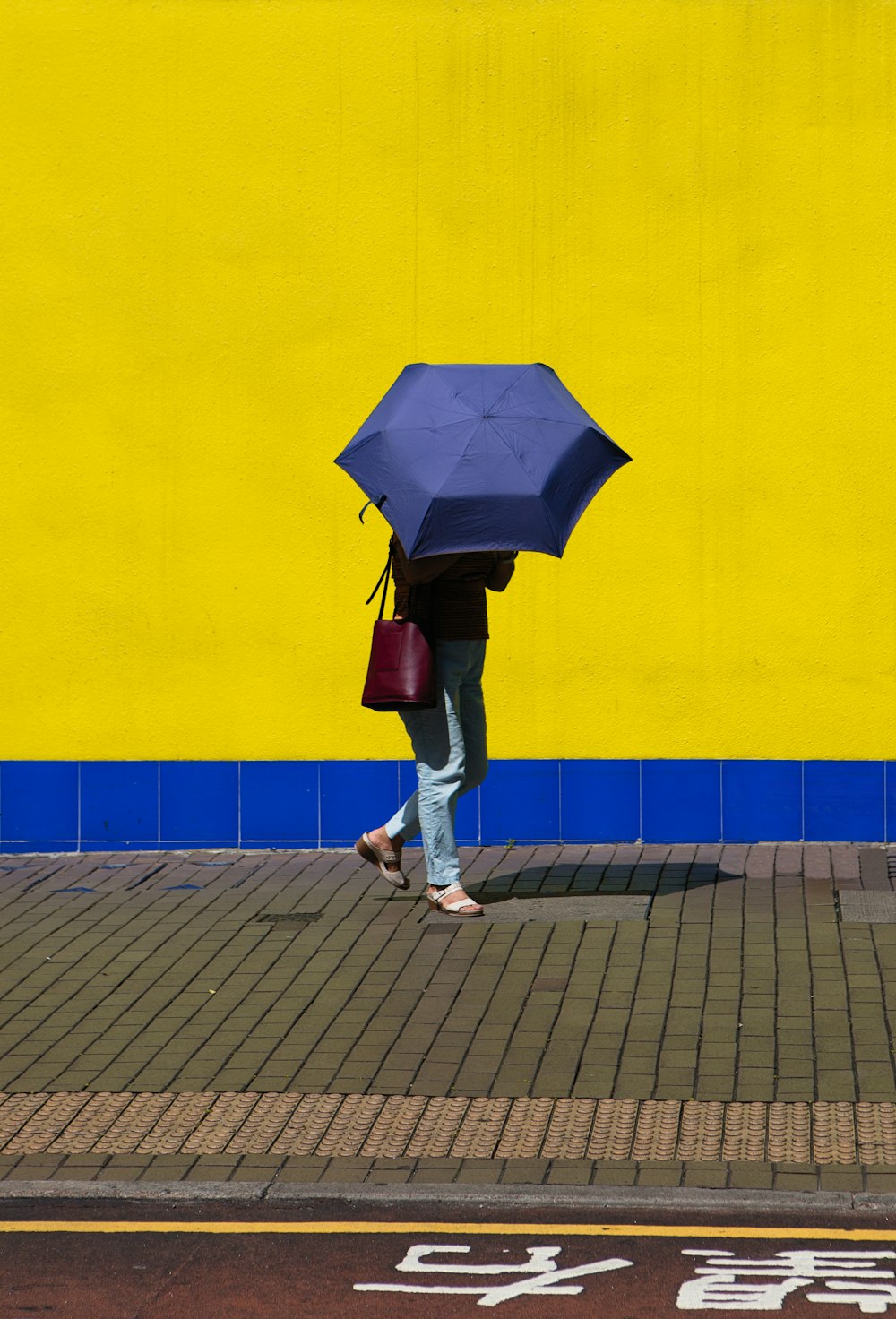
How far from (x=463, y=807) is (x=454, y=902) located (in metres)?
1.56

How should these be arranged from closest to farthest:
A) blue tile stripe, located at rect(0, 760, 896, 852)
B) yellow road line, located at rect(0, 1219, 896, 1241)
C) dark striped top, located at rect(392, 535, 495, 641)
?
yellow road line, located at rect(0, 1219, 896, 1241) → dark striped top, located at rect(392, 535, 495, 641) → blue tile stripe, located at rect(0, 760, 896, 852)

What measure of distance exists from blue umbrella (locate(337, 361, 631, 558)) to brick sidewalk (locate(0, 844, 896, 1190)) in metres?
1.61

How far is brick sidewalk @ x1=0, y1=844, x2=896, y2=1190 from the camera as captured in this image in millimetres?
5535

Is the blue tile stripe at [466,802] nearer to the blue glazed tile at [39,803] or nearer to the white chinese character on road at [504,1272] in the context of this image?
the blue glazed tile at [39,803]

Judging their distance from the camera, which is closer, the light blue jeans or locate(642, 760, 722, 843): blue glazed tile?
the light blue jeans

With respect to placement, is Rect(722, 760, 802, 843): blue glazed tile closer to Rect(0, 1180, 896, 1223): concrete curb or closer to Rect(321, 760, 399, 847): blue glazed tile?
Rect(321, 760, 399, 847): blue glazed tile

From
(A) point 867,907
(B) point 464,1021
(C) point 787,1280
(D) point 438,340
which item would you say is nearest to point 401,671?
(B) point 464,1021

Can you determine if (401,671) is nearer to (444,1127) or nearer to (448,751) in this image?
(448,751)

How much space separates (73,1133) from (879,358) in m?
5.63

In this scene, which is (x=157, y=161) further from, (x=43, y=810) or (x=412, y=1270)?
(x=412, y=1270)

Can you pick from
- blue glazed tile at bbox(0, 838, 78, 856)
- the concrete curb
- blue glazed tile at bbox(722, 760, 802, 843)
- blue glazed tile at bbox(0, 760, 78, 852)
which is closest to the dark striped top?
blue glazed tile at bbox(722, 760, 802, 843)

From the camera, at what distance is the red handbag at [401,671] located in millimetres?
7980

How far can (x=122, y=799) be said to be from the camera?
32.4 ft

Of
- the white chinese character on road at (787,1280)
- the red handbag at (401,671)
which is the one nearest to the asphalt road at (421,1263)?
the white chinese character on road at (787,1280)
